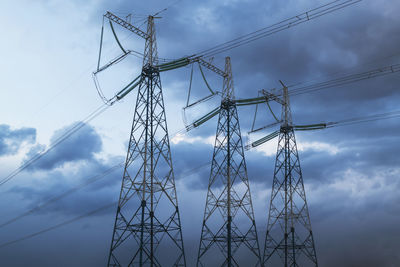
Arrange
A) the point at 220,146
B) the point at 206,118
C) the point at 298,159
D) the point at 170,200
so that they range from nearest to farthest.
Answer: the point at 170,200, the point at 220,146, the point at 206,118, the point at 298,159

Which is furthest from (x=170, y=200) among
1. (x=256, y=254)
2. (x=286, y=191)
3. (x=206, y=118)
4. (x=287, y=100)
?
(x=287, y=100)

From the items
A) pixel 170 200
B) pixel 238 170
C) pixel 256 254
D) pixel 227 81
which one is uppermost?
pixel 227 81

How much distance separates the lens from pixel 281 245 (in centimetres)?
4800

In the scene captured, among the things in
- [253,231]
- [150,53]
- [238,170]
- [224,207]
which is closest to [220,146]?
[238,170]

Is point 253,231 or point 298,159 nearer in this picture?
point 253,231

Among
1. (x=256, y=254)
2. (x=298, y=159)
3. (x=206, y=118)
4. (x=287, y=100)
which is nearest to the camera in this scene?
(x=256, y=254)

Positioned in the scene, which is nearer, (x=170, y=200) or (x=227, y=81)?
(x=170, y=200)

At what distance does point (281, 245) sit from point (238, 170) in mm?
13064

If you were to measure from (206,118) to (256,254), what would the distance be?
1660 centimetres

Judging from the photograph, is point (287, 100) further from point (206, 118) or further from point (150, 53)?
point (150, 53)

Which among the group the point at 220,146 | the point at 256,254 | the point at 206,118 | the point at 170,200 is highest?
the point at 206,118

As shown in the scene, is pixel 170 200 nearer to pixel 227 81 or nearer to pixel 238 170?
pixel 238 170

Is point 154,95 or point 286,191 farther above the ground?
point 154,95

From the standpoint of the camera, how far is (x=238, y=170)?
42.1 metres
